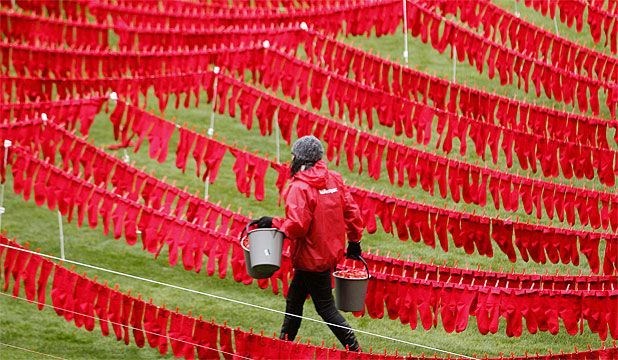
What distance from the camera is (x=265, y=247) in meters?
7.98

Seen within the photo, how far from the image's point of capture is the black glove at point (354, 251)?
8.13 m

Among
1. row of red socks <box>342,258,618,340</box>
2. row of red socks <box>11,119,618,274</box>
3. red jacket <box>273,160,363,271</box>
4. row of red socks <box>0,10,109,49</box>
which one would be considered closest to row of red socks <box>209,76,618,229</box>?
row of red socks <box>11,119,618,274</box>

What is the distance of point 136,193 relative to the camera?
9625mm

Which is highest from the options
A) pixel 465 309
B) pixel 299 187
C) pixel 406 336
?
pixel 299 187

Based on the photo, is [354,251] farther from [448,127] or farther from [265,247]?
[448,127]

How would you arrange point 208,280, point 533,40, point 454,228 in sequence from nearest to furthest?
point 454,228 < point 208,280 < point 533,40

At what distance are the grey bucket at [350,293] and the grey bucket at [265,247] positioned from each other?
0.49 m

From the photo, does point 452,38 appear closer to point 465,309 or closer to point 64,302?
point 465,309

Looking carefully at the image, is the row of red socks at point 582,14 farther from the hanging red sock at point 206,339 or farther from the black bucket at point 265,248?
the hanging red sock at point 206,339

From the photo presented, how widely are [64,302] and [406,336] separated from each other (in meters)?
2.67

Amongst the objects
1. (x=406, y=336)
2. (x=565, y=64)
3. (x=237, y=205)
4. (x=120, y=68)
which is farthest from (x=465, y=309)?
(x=120, y=68)

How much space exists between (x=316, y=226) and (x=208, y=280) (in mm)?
2539

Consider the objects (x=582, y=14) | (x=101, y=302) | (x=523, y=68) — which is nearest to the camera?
(x=101, y=302)

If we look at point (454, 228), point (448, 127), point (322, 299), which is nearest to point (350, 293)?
point (322, 299)
